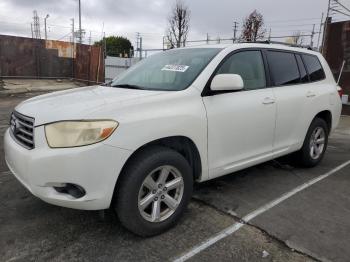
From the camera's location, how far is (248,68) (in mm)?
4199

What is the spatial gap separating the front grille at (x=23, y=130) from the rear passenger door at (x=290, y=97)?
2771 mm

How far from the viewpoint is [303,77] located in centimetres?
503

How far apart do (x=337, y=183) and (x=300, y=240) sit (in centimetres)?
189

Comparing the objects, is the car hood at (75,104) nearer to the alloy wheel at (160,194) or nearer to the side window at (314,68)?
the alloy wheel at (160,194)

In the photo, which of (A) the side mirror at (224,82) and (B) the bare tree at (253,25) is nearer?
(A) the side mirror at (224,82)

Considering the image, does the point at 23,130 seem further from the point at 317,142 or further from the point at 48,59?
the point at 48,59

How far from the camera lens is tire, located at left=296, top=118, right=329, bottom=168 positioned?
5105 mm

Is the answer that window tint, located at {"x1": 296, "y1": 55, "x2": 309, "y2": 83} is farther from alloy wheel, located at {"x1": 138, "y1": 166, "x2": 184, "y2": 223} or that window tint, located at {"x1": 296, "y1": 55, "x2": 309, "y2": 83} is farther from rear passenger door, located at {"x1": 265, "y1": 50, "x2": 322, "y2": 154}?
alloy wheel, located at {"x1": 138, "y1": 166, "x2": 184, "y2": 223}

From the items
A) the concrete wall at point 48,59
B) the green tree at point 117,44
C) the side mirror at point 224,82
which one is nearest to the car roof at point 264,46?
the side mirror at point 224,82

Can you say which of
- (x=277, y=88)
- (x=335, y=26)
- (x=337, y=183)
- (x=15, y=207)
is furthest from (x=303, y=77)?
(x=335, y=26)

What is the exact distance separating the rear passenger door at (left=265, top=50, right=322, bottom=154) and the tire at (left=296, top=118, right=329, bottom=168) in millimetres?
169

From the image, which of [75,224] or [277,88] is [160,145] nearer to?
[75,224]

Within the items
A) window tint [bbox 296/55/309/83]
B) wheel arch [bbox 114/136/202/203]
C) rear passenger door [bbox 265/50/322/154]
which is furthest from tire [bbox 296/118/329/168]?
wheel arch [bbox 114/136/202/203]

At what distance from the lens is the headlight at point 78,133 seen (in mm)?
2758
